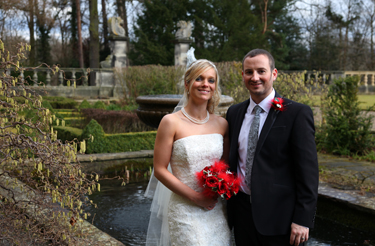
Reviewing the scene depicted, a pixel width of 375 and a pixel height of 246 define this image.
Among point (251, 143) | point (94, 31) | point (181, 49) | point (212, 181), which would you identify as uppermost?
point (94, 31)

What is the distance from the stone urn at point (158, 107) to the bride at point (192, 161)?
3592 millimetres

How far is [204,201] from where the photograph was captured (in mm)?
2424

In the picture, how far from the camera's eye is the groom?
2.17 meters

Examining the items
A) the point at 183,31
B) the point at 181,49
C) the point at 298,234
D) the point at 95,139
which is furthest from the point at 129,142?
the point at 183,31

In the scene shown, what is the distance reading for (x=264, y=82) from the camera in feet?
7.63

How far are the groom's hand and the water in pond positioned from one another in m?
2.04

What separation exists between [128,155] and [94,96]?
11624mm

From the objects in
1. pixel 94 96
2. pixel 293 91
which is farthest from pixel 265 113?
pixel 94 96

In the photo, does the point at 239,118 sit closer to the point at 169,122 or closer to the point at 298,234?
the point at 169,122

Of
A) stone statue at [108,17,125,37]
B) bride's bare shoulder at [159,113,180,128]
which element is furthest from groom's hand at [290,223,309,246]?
stone statue at [108,17,125,37]

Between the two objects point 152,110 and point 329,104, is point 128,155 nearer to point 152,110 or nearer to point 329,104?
point 152,110

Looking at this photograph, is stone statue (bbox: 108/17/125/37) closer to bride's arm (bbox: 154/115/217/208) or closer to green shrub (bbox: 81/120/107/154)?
green shrub (bbox: 81/120/107/154)

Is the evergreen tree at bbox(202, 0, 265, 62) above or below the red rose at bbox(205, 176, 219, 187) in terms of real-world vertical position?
A: above

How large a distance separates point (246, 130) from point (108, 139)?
17.5 ft
